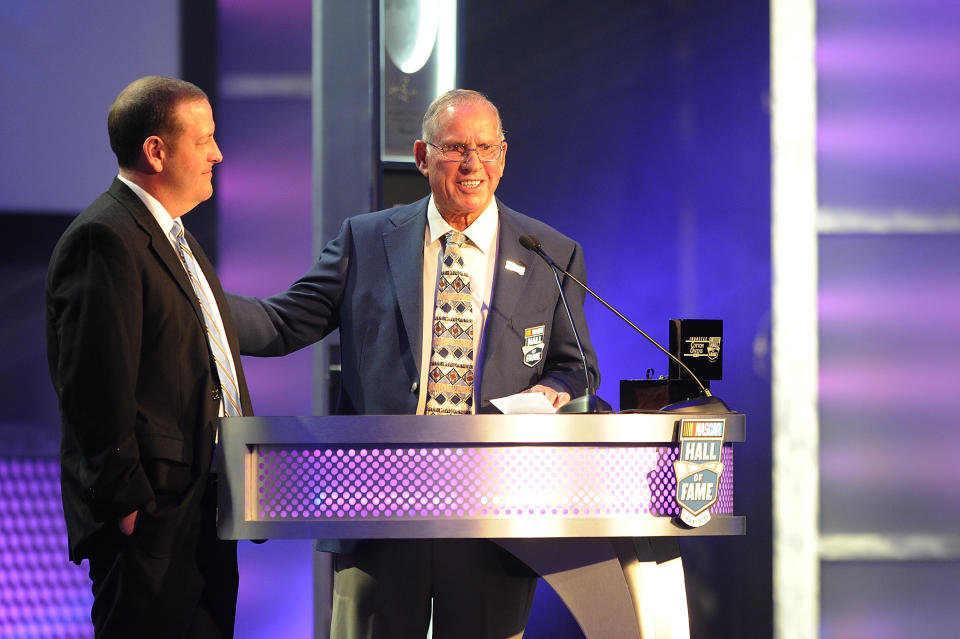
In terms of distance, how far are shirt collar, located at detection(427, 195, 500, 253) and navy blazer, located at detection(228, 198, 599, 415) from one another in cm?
3

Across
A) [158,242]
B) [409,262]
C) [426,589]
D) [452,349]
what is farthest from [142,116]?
[426,589]

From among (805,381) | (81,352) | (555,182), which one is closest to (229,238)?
(555,182)

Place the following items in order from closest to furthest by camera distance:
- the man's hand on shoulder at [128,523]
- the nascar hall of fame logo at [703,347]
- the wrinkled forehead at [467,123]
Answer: the man's hand on shoulder at [128,523] → the nascar hall of fame logo at [703,347] → the wrinkled forehead at [467,123]

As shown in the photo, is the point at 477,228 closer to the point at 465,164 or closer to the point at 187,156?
the point at 465,164

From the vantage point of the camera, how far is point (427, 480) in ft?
5.35

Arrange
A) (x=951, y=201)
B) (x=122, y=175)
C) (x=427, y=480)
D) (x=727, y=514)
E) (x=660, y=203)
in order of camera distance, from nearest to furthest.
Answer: (x=427, y=480)
(x=727, y=514)
(x=122, y=175)
(x=951, y=201)
(x=660, y=203)

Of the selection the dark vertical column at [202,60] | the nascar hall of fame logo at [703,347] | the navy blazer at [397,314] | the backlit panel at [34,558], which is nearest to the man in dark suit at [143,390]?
the navy blazer at [397,314]

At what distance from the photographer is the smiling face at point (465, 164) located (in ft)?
7.95

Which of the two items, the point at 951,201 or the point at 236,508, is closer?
the point at 236,508

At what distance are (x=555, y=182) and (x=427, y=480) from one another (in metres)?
1.97

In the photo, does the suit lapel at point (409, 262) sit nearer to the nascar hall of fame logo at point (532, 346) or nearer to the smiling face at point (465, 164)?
the smiling face at point (465, 164)

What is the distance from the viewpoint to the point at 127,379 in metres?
1.71

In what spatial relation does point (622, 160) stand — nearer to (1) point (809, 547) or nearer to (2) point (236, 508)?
(1) point (809, 547)

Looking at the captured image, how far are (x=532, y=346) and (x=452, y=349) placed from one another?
0.18m
